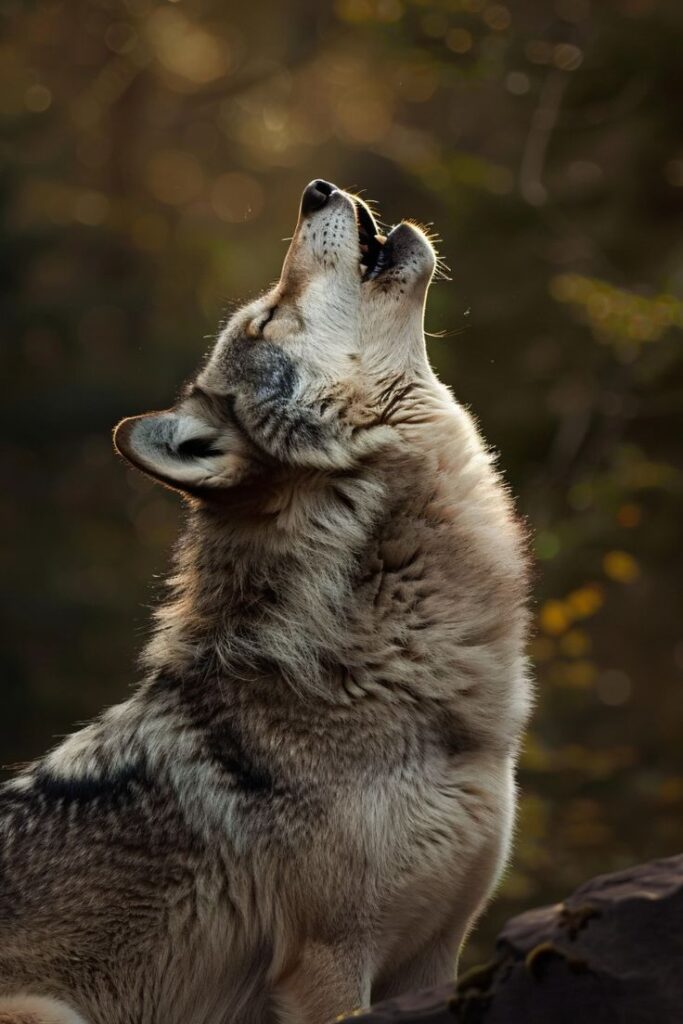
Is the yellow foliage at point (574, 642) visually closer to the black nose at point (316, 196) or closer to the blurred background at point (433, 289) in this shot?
the blurred background at point (433, 289)

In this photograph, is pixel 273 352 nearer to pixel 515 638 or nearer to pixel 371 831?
pixel 515 638

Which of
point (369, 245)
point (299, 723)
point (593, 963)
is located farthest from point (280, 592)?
point (593, 963)

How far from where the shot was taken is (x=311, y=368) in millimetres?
5137

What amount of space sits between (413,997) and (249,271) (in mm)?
17224

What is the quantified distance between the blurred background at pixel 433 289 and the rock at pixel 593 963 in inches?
96.5

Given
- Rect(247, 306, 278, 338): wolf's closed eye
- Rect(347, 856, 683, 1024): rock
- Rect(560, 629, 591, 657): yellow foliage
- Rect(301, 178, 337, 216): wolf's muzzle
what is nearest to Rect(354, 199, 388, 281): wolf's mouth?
Rect(301, 178, 337, 216): wolf's muzzle

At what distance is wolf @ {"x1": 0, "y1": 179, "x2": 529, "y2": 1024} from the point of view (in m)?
4.44

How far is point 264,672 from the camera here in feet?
15.5

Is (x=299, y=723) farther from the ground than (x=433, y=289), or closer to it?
closer to it

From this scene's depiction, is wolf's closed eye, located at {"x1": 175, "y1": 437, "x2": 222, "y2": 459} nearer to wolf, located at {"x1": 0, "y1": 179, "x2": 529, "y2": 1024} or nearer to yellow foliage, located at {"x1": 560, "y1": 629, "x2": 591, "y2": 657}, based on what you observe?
wolf, located at {"x1": 0, "y1": 179, "x2": 529, "y2": 1024}

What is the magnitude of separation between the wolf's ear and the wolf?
11mm

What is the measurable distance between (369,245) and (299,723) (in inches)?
77.9

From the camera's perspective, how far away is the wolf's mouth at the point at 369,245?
5.38 m

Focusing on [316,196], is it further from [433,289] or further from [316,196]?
[433,289]
